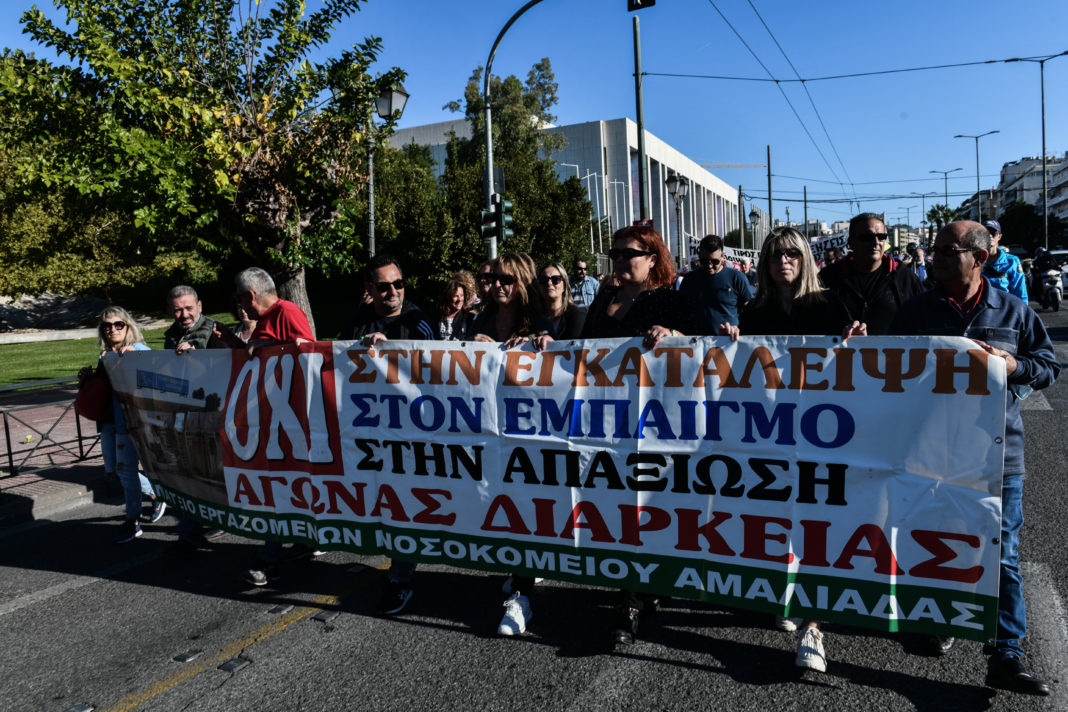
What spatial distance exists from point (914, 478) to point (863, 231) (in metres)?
2.12

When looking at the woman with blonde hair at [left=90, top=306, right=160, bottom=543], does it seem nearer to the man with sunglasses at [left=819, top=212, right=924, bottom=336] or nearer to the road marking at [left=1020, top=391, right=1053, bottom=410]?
the man with sunglasses at [left=819, top=212, right=924, bottom=336]

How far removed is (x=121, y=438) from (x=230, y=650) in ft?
8.02

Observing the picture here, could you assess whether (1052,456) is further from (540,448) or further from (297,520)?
(297,520)

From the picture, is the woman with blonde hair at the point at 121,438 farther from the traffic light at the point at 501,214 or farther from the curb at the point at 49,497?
the traffic light at the point at 501,214

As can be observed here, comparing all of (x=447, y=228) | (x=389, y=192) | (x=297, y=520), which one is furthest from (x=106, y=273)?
(x=297, y=520)

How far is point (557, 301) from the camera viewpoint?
4504 mm

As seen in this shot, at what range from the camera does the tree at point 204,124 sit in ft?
27.6

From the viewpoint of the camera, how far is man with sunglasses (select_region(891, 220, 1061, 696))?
297 cm

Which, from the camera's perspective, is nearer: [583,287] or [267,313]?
[267,313]

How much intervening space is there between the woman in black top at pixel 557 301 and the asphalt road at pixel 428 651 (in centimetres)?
146

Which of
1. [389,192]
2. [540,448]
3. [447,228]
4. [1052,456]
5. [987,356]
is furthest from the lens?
[389,192]

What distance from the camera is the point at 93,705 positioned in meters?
3.18

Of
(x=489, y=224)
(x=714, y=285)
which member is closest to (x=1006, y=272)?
(x=714, y=285)

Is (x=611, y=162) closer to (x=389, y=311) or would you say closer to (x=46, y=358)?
(x=46, y=358)
